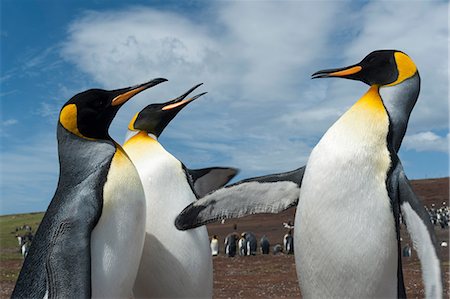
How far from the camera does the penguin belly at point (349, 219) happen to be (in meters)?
2.68

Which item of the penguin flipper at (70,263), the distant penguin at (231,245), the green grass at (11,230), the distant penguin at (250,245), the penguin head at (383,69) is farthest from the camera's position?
the green grass at (11,230)

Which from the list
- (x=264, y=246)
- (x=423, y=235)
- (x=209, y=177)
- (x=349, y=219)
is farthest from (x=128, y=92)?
(x=264, y=246)

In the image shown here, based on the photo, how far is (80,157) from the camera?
2945 millimetres

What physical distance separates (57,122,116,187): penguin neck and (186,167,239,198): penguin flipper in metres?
0.96

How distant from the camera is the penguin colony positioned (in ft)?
8.80

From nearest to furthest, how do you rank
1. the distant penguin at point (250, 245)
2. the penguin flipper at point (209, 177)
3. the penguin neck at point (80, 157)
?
1. the penguin neck at point (80, 157)
2. the penguin flipper at point (209, 177)
3. the distant penguin at point (250, 245)

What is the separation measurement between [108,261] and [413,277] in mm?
10514

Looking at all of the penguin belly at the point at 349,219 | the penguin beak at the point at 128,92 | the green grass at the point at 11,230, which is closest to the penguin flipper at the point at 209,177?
the penguin beak at the point at 128,92

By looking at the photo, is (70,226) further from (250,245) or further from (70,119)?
(250,245)

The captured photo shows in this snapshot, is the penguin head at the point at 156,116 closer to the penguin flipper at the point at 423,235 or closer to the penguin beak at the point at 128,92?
the penguin beak at the point at 128,92

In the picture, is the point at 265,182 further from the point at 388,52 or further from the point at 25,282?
the point at 25,282

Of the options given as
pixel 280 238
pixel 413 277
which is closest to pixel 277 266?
pixel 413 277

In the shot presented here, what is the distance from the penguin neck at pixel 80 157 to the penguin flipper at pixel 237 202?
1.89 feet

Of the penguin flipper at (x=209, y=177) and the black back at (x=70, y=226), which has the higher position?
the penguin flipper at (x=209, y=177)
